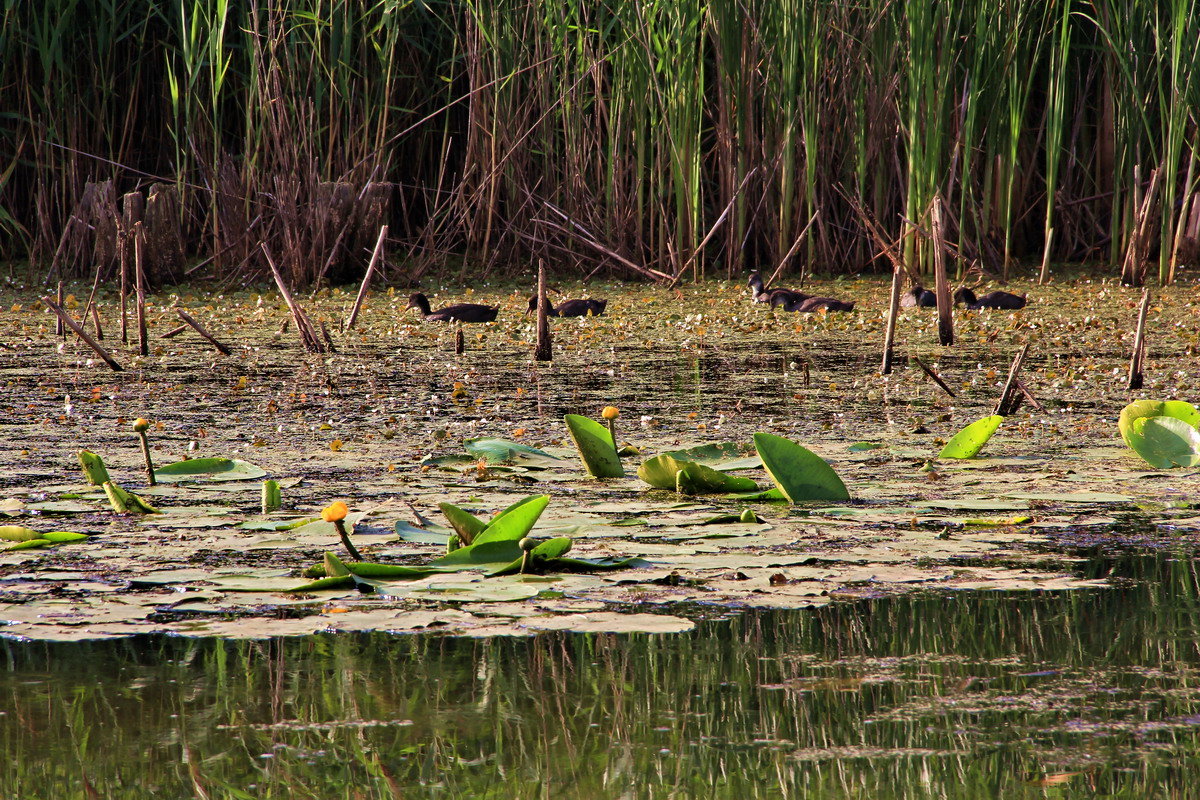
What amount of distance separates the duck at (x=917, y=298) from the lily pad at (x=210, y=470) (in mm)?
3954

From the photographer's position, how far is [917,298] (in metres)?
6.27

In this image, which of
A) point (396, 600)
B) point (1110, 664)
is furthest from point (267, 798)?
point (1110, 664)

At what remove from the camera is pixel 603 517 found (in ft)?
8.18

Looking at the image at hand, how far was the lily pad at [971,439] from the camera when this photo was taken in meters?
2.97

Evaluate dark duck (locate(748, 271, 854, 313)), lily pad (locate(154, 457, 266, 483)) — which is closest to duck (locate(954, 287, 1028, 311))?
dark duck (locate(748, 271, 854, 313))

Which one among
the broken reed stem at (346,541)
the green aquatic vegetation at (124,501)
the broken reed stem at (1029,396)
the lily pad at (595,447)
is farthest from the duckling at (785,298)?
the broken reed stem at (346,541)

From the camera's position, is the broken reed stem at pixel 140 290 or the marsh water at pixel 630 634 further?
the broken reed stem at pixel 140 290

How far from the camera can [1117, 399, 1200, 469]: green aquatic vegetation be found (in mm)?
2910

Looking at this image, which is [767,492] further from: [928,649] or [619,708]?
[619,708]

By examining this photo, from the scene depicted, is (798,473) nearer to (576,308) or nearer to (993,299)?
(576,308)

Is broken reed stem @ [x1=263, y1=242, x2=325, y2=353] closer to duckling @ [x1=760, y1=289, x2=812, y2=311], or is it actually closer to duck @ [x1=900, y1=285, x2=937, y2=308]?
duckling @ [x1=760, y1=289, x2=812, y2=311]

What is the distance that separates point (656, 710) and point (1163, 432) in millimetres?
1801

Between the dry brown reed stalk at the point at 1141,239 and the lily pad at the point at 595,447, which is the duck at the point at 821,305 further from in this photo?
the lily pad at the point at 595,447

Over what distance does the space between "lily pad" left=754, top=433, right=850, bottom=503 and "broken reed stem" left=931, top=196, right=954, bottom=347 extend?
194 centimetres
